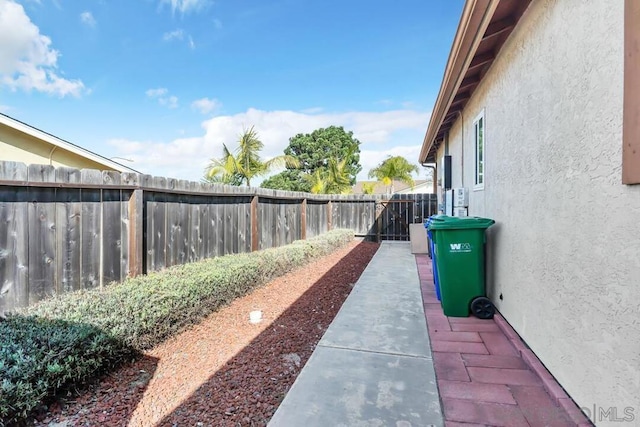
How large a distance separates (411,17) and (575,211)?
7744 millimetres

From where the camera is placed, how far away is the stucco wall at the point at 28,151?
788 cm

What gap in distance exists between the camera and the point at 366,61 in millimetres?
12469

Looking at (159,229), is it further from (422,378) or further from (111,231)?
(422,378)

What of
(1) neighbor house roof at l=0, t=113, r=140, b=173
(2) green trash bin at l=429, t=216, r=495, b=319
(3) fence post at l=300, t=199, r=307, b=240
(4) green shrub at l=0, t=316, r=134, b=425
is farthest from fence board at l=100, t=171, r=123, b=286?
(1) neighbor house roof at l=0, t=113, r=140, b=173

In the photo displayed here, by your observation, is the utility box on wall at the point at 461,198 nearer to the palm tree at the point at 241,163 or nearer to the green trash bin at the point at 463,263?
the green trash bin at the point at 463,263

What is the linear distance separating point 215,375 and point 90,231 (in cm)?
195

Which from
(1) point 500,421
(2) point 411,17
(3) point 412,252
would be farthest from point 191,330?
(2) point 411,17

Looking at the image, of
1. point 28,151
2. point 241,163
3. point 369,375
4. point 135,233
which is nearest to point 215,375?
point 369,375

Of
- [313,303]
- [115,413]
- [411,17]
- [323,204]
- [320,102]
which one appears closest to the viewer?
[115,413]

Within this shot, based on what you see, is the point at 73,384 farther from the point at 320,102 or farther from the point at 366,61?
the point at 320,102

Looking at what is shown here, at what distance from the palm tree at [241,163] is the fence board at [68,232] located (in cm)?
1225

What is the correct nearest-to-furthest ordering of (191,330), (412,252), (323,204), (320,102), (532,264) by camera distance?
(532,264), (191,330), (412,252), (323,204), (320,102)

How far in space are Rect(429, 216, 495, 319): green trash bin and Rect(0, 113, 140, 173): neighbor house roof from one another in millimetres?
9761

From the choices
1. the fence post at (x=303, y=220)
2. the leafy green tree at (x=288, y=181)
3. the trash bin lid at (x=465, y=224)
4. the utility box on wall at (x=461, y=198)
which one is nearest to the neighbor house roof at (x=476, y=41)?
the utility box on wall at (x=461, y=198)
